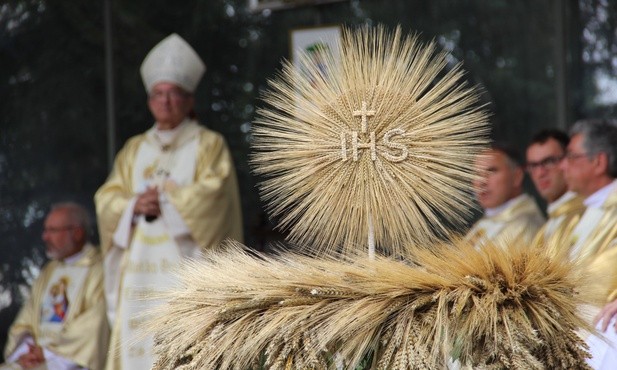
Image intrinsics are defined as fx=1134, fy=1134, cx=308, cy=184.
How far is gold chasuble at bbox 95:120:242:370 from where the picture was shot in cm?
538

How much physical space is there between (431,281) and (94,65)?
212 inches

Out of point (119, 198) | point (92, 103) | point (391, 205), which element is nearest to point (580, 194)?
point (119, 198)

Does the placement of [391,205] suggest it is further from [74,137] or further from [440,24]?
[74,137]

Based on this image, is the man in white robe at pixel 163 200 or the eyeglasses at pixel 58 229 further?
the eyeglasses at pixel 58 229

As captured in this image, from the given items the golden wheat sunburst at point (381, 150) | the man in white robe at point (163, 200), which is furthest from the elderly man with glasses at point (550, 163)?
the golden wheat sunburst at point (381, 150)

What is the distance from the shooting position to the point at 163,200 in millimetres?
5395

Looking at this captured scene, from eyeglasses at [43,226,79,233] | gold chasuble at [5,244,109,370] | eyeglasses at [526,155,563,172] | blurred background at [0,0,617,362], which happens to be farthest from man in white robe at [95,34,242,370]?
eyeglasses at [526,155,563,172]

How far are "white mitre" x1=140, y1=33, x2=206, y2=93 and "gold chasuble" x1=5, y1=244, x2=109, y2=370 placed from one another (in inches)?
44.7

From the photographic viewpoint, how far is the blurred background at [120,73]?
6.37 metres

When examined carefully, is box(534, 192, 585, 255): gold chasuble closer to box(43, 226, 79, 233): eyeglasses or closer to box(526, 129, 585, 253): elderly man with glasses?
box(526, 129, 585, 253): elderly man with glasses

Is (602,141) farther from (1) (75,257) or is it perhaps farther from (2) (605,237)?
(1) (75,257)

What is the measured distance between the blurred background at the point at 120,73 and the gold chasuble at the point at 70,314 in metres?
0.51

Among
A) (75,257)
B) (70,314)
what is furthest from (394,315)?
(75,257)

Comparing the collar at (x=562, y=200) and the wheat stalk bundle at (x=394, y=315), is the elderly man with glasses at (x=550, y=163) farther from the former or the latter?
the wheat stalk bundle at (x=394, y=315)
